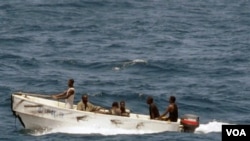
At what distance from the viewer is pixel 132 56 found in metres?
67.7

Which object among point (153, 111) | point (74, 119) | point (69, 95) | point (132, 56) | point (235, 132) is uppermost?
point (132, 56)

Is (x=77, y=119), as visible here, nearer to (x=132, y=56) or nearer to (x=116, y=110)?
(x=116, y=110)

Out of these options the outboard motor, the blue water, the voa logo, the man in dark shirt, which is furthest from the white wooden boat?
the voa logo

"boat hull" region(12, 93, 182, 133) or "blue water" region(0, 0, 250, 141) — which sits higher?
"blue water" region(0, 0, 250, 141)

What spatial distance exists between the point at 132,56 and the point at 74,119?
23.7m

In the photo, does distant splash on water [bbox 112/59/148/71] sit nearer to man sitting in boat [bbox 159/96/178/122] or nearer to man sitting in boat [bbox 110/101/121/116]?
man sitting in boat [bbox 159/96/178/122]

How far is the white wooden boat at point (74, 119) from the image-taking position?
145 feet

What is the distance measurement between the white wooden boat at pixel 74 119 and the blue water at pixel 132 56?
2.06 feet

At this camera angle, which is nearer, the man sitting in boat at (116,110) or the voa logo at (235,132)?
the voa logo at (235,132)

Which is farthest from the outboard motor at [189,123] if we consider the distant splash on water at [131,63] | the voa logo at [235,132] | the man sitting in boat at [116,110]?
the distant splash on water at [131,63]

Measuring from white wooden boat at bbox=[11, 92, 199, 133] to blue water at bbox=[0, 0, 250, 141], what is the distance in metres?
0.63

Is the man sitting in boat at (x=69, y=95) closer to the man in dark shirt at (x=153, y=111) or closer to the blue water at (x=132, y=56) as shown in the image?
the blue water at (x=132, y=56)

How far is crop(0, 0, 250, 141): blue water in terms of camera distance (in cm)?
5238

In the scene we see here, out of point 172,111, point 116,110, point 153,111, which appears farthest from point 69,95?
point 172,111
